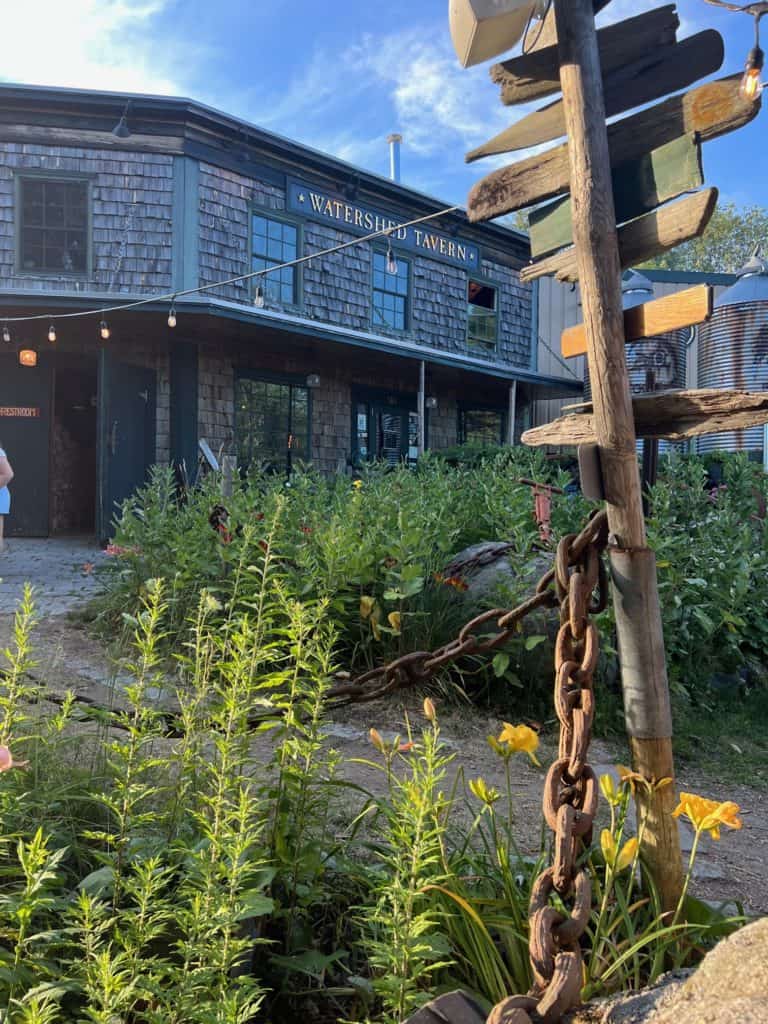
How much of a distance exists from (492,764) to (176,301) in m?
8.65

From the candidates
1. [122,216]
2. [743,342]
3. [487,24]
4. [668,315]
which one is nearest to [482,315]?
[743,342]

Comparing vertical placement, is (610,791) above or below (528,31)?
below

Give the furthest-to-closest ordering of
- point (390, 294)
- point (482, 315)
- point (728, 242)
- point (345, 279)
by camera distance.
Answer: point (728, 242) < point (482, 315) < point (390, 294) < point (345, 279)

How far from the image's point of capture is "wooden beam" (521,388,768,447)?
165cm

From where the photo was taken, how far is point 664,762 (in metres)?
1.67

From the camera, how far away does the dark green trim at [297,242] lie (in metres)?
12.6

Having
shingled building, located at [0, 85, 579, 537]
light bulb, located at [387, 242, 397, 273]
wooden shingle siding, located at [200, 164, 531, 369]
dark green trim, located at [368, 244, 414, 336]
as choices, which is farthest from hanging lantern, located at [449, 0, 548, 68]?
dark green trim, located at [368, 244, 414, 336]

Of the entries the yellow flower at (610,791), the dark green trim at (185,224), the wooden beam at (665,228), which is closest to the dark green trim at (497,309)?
the dark green trim at (185,224)

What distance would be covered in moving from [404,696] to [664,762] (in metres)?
2.53

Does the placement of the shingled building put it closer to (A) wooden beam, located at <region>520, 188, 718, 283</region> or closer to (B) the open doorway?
(B) the open doorway

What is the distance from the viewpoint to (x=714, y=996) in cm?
93

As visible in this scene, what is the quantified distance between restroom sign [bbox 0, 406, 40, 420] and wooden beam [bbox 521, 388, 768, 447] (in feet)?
36.4

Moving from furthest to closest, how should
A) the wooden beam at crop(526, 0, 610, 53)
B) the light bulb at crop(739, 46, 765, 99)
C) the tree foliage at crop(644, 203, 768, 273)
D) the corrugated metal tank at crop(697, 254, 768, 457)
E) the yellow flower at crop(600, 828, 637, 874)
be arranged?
the tree foliage at crop(644, 203, 768, 273), the corrugated metal tank at crop(697, 254, 768, 457), the wooden beam at crop(526, 0, 610, 53), the light bulb at crop(739, 46, 765, 99), the yellow flower at crop(600, 828, 637, 874)

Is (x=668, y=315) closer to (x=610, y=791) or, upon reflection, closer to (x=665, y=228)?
(x=665, y=228)
